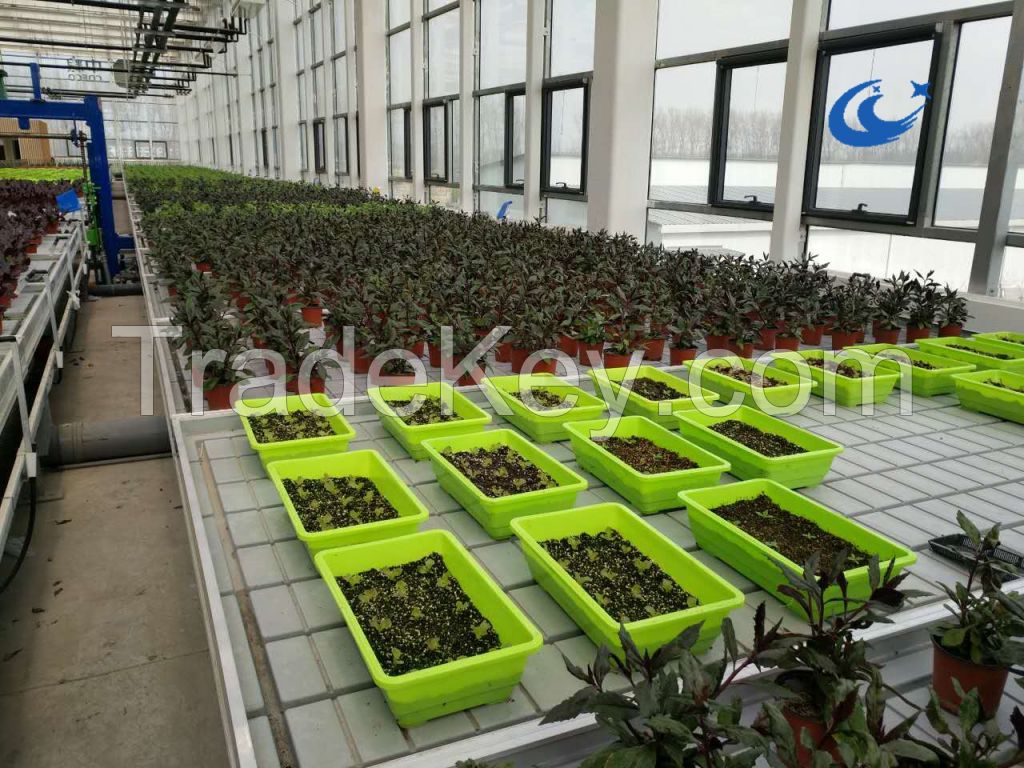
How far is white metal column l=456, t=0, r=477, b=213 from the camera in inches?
465

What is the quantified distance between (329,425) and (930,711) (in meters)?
2.45

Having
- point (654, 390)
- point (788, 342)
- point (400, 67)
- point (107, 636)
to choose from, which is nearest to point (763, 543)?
point (654, 390)

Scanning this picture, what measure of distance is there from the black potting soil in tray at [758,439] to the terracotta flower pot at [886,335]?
8.14 feet

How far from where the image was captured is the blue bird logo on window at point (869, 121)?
5.84 m

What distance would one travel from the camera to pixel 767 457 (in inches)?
109

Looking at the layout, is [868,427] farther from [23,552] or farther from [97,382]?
[97,382]

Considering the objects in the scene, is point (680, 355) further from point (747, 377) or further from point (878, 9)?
point (878, 9)

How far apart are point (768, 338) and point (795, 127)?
255 centimetres

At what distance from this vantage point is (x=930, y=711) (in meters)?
1.28

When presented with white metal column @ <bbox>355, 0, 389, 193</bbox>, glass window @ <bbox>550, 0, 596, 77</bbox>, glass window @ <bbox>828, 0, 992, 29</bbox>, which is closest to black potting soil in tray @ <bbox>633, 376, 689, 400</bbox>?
glass window @ <bbox>828, 0, 992, 29</bbox>

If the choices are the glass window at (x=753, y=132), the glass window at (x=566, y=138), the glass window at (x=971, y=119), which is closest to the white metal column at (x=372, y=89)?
the glass window at (x=566, y=138)

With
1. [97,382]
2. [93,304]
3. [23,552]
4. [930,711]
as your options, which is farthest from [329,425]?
[93,304]

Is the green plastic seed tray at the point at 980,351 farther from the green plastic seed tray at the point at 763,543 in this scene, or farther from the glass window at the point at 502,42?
the glass window at the point at 502,42

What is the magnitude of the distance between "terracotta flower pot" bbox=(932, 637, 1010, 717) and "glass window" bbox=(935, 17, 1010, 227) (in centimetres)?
478
